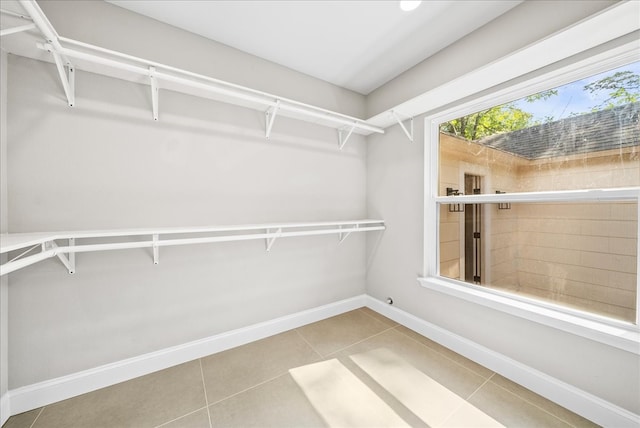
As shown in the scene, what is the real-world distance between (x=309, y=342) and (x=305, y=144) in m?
1.79

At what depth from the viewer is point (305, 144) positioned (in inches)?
→ 91.9

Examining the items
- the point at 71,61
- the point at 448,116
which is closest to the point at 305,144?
the point at 448,116

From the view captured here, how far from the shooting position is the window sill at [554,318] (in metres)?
1.23

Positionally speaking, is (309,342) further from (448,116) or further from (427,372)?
(448,116)

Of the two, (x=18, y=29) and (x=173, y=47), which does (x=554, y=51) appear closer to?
(x=173, y=47)

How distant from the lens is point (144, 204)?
1.64 metres

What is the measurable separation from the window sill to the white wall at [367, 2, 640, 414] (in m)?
0.06

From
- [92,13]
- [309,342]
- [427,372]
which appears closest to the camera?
[92,13]

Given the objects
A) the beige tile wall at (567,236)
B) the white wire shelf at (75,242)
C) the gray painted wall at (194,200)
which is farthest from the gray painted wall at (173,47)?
the beige tile wall at (567,236)

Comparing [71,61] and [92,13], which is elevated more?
[92,13]

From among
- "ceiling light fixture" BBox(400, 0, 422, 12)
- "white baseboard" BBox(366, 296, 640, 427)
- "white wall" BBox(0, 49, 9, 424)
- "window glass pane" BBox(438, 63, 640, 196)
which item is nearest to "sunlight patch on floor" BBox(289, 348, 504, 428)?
"white baseboard" BBox(366, 296, 640, 427)

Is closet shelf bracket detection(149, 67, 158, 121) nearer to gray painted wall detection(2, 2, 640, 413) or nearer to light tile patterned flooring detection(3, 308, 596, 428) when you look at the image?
gray painted wall detection(2, 2, 640, 413)

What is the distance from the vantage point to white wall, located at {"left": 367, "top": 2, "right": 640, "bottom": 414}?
1.30 meters

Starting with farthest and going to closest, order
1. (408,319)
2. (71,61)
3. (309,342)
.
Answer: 1. (408,319)
2. (309,342)
3. (71,61)
